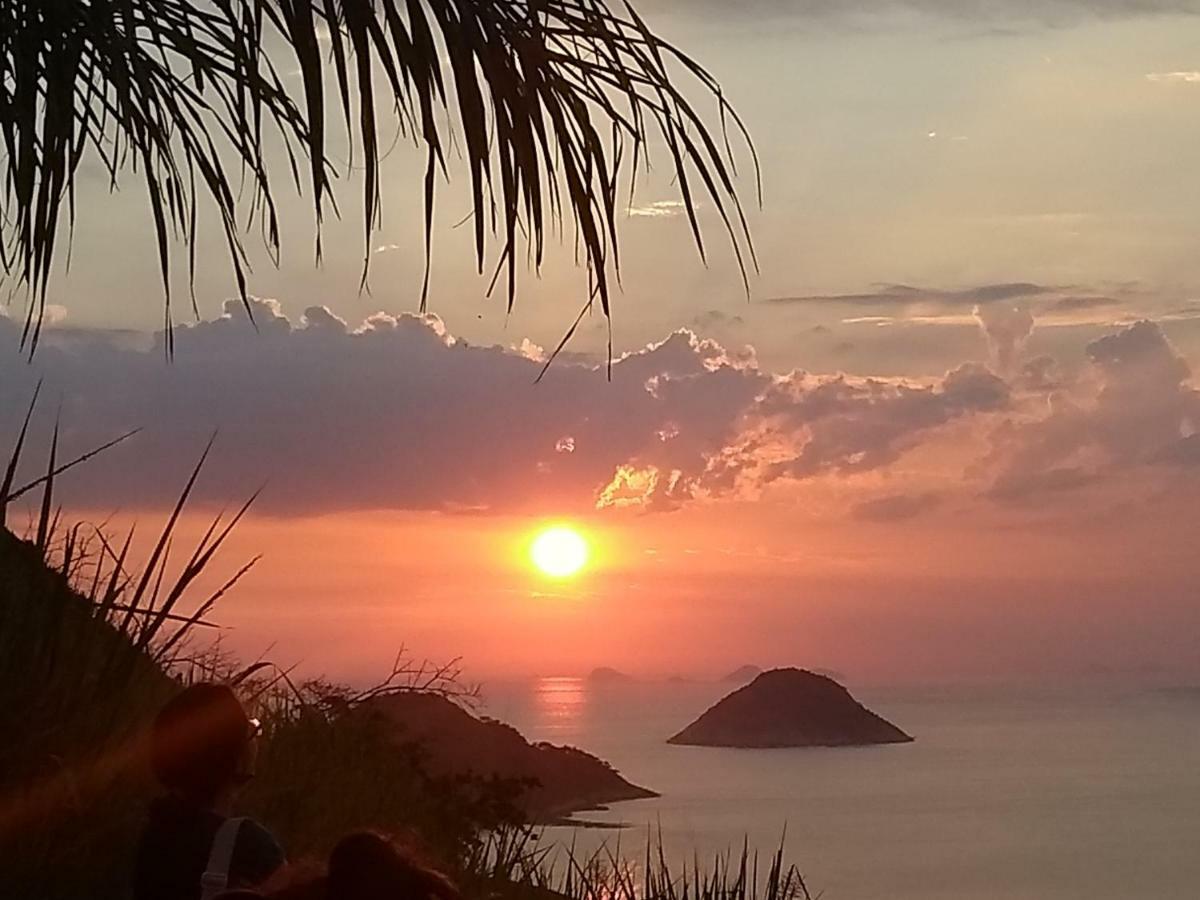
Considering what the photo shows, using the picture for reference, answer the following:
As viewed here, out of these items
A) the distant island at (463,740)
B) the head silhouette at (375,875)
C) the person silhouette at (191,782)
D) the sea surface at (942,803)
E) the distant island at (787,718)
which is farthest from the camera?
the distant island at (787,718)

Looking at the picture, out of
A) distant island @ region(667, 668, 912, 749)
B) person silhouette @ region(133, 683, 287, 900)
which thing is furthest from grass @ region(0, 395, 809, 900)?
distant island @ region(667, 668, 912, 749)

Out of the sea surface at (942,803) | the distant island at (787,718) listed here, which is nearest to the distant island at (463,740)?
the sea surface at (942,803)

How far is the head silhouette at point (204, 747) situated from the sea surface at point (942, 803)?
11.5 feet

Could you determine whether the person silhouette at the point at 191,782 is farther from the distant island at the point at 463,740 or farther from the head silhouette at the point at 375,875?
the distant island at the point at 463,740

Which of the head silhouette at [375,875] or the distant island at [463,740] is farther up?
the distant island at [463,740]

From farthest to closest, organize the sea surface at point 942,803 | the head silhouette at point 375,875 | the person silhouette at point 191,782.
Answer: the sea surface at point 942,803
the person silhouette at point 191,782
the head silhouette at point 375,875

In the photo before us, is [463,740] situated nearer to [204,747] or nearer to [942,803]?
[204,747]

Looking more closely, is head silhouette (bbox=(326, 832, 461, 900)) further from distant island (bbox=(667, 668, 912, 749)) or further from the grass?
distant island (bbox=(667, 668, 912, 749))

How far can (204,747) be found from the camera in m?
4.04

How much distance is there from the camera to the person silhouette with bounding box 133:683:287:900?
156 inches

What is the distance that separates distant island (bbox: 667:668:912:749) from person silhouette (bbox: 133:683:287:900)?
110393mm

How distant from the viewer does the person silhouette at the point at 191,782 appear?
3.96 meters

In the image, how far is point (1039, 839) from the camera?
8694 cm

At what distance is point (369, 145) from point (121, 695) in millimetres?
1647
